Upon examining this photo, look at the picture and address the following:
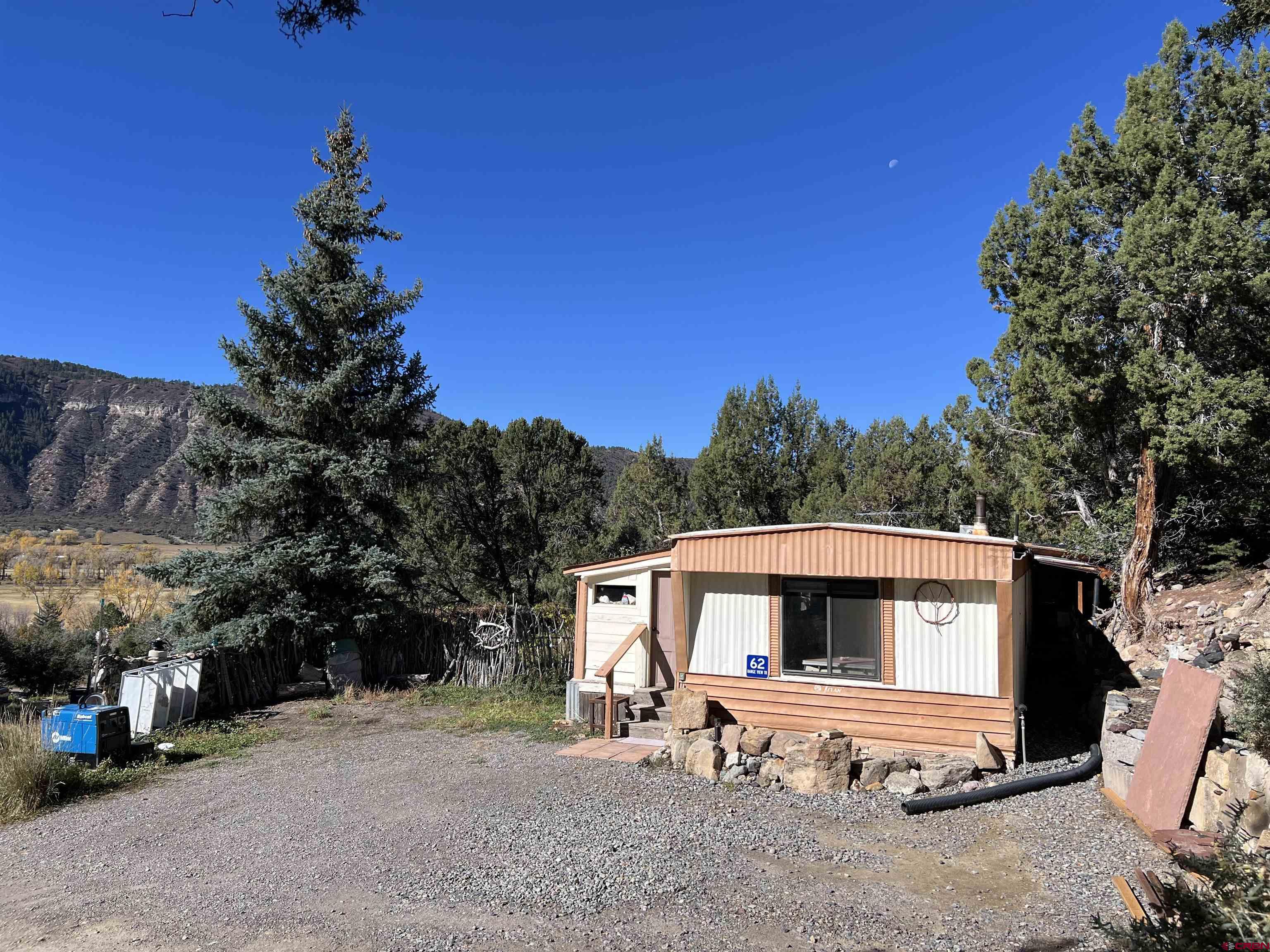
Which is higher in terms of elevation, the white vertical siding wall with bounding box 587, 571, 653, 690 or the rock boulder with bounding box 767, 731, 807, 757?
the white vertical siding wall with bounding box 587, 571, 653, 690

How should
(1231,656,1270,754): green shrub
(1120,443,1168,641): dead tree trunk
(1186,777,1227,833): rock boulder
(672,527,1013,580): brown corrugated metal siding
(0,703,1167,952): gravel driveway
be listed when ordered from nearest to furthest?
(0,703,1167,952): gravel driveway → (1231,656,1270,754): green shrub → (1186,777,1227,833): rock boulder → (672,527,1013,580): brown corrugated metal siding → (1120,443,1168,641): dead tree trunk

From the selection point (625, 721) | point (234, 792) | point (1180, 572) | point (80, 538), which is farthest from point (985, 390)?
point (80, 538)

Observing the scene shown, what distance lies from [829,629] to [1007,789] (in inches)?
100

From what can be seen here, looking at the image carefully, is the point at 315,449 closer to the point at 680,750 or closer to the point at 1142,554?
the point at 680,750

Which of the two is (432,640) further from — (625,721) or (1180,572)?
(1180,572)

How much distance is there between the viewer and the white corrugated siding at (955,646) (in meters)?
8.41

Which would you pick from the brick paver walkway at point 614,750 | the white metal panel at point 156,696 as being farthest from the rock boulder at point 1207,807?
the white metal panel at point 156,696

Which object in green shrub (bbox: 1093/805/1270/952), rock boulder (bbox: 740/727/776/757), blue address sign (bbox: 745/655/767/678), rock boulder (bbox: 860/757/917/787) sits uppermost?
blue address sign (bbox: 745/655/767/678)

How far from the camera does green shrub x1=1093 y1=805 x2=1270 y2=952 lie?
295cm

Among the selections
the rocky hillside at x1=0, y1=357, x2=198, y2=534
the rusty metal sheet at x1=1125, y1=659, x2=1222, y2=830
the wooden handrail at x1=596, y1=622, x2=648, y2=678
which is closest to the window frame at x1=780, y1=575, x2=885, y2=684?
the wooden handrail at x1=596, y1=622, x2=648, y2=678

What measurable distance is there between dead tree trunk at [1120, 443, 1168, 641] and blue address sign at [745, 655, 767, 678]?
5.76 metres

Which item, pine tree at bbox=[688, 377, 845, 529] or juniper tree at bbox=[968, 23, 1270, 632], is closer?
juniper tree at bbox=[968, 23, 1270, 632]

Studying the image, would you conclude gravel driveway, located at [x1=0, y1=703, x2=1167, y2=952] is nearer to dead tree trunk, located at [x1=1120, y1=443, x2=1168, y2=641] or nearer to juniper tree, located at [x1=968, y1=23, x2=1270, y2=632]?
dead tree trunk, located at [x1=1120, y1=443, x2=1168, y2=641]

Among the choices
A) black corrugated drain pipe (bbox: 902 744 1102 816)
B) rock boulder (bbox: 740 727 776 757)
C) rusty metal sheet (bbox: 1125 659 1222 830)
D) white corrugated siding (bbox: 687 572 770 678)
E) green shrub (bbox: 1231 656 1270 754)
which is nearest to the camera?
green shrub (bbox: 1231 656 1270 754)
